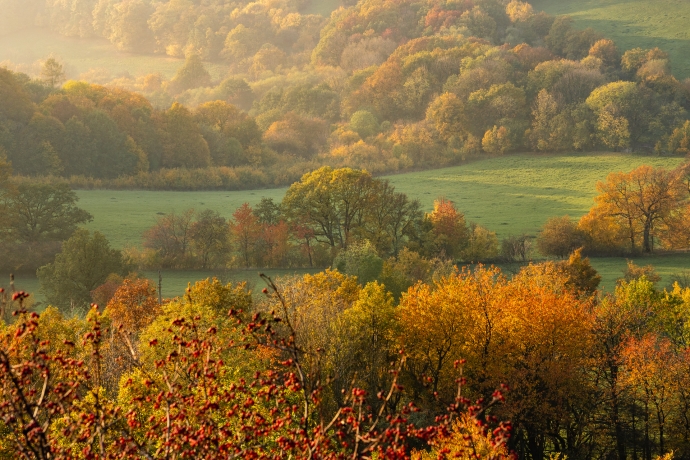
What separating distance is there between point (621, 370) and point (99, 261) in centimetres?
4099

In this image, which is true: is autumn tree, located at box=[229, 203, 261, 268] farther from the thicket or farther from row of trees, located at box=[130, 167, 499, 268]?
the thicket

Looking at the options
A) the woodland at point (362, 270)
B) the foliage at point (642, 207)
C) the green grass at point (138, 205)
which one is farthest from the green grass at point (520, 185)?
the green grass at point (138, 205)

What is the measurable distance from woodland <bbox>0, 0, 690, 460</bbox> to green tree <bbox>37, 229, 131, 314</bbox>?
194 mm

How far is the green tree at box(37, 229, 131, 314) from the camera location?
57344mm

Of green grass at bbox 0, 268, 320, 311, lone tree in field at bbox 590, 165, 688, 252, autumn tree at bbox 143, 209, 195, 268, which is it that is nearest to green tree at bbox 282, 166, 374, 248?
green grass at bbox 0, 268, 320, 311

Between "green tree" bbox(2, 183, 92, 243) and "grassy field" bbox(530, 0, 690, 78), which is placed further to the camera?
"grassy field" bbox(530, 0, 690, 78)

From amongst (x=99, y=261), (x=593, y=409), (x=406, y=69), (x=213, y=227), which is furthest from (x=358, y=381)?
(x=406, y=69)

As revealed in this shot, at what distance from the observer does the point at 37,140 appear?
9562cm

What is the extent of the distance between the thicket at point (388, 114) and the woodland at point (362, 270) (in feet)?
1.65

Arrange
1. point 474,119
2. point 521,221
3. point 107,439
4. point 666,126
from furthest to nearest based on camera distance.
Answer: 1. point 474,119
2. point 666,126
3. point 521,221
4. point 107,439

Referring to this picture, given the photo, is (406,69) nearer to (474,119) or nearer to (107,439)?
(474,119)

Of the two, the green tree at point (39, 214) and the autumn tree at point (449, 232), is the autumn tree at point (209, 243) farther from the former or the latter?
the autumn tree at point (449, 232)

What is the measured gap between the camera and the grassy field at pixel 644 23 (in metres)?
148

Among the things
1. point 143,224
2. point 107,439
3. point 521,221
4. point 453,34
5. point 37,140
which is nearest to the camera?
point 107,439
